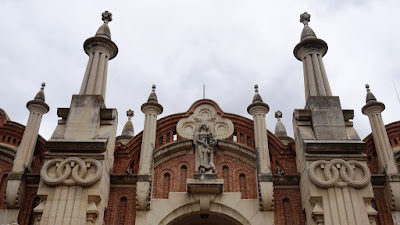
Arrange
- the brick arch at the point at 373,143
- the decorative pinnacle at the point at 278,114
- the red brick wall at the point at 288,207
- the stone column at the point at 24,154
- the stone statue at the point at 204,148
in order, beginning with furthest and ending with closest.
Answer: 1. the decorative pinnacle at the point at 278,114
2. the brick arch at the point at 373,143
3. the stone statue at the point at 204,148
4. the stone column at the point at 24,154
5. the red brick wall at the point at 288,207

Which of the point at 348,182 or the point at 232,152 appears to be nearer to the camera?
the point at 348,182

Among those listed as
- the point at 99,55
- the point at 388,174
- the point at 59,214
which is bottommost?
the point at 59,214

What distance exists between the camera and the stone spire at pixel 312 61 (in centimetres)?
1672

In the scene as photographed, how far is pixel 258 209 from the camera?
596 inches

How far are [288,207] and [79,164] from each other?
697 cm

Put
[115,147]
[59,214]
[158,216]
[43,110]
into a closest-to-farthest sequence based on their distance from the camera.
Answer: [59,214], [158,216], [115,147], [43,110]

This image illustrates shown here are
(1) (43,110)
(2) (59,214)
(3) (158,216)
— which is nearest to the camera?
(2) (59,214)

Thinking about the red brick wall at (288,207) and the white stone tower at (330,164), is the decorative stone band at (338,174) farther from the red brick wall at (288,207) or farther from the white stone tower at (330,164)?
the red brick wall at (288,207)

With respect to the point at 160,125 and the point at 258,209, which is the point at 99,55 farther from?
the point at 258,209

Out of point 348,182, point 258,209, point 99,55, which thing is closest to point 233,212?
point 258,209

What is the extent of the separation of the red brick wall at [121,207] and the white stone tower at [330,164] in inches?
223

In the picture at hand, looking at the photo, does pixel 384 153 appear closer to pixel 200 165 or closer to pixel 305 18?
pixel 305 18

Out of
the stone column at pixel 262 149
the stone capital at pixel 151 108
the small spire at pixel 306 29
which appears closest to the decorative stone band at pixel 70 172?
the stone capital at pixel 151 108

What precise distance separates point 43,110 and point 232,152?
7.67 m
